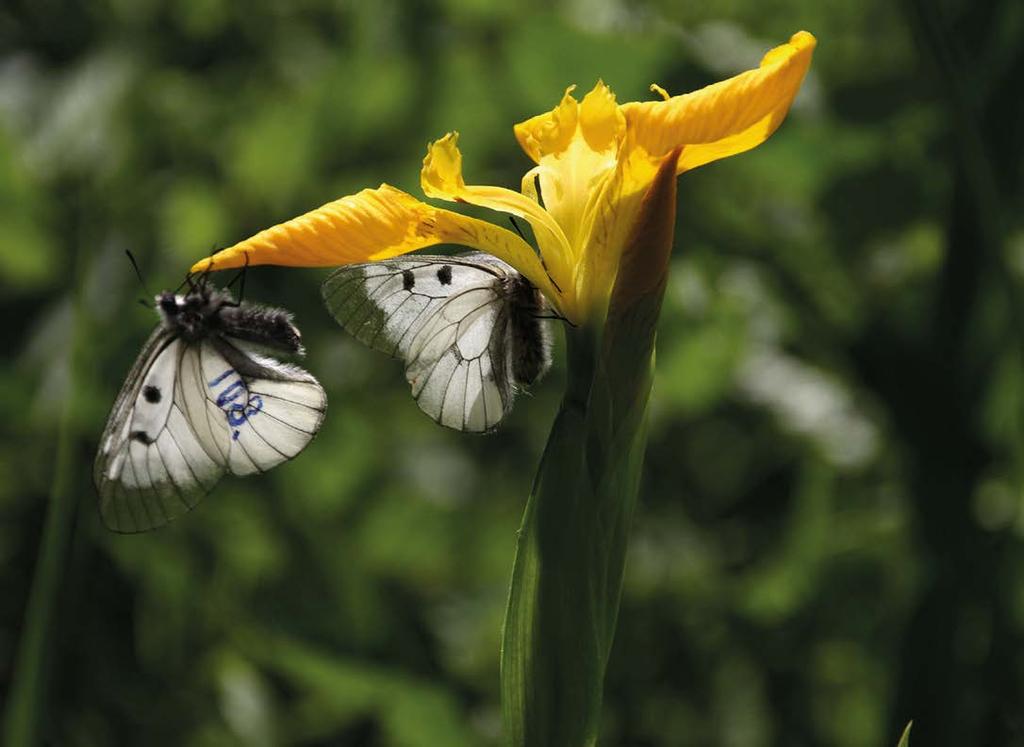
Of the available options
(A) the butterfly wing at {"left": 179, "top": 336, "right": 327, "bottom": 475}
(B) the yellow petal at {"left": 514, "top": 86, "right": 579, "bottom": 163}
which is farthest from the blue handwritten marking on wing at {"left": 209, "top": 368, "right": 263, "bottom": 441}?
(B) the yellow petal at {"left": 514, "top": 86, "right": 579, "bottom": 163}

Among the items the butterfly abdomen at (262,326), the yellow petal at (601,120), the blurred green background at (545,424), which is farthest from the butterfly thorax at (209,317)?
the blurred green background at (545,424)

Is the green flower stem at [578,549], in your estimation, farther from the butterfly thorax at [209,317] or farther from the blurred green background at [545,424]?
the blurred green background at [545,424]

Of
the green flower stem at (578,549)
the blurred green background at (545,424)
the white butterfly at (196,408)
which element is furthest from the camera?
the blurred green background at (545,424)

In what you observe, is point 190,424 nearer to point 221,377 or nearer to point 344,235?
point 221,377

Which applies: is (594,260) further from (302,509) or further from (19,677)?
(302,509)

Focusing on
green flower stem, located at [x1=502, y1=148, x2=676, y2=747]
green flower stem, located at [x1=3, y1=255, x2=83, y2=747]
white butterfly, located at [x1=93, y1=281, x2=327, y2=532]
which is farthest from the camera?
green flower stem, located at [x1=3, y1=255, x2=83, y2=747]

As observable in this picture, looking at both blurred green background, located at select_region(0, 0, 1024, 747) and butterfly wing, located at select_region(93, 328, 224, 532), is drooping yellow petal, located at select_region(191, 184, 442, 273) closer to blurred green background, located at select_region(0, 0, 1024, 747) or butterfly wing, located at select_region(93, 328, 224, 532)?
butterfly wing, located at select_region(93, 328, 224, 532)

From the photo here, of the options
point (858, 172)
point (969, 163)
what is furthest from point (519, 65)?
point (969, 163)
